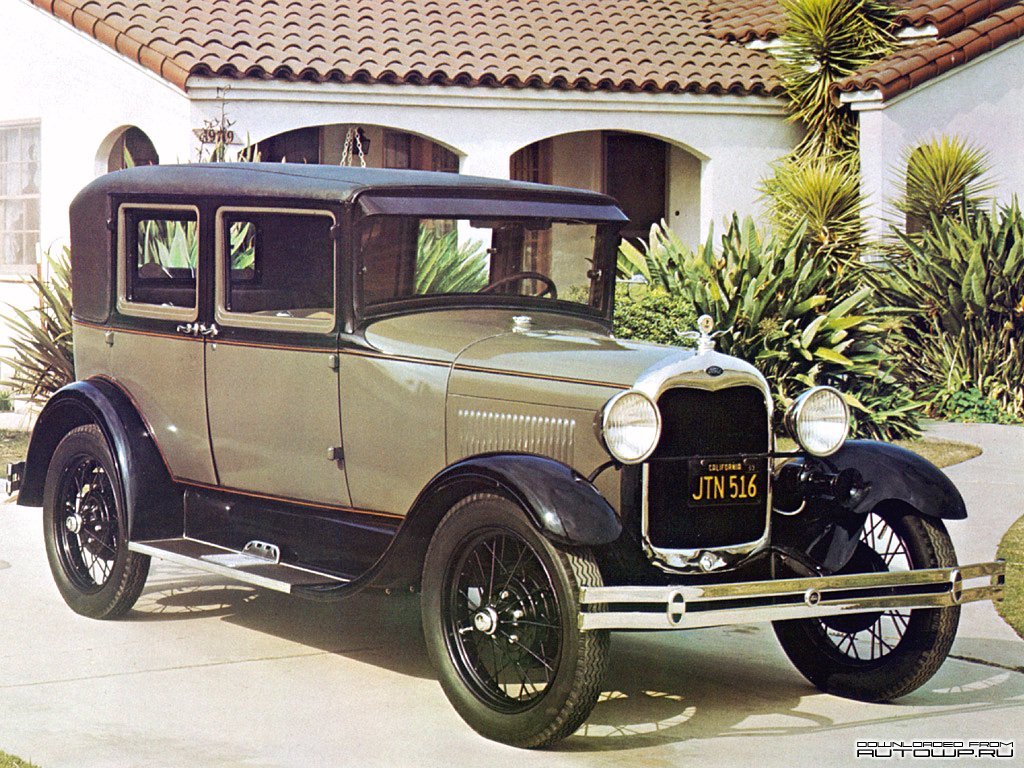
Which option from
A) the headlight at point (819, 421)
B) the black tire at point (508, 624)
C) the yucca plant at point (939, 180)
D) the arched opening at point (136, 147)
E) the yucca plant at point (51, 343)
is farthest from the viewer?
the arched opening at point (136, 147)

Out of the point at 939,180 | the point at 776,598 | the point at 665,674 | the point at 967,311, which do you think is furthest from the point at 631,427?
the point at 939,180

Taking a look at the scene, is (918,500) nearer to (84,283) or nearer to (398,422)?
(398,422)

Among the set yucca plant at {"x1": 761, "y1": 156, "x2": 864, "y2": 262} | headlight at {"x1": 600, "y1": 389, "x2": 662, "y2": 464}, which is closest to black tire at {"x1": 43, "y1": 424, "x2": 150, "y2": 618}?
headlight at {"x1": 600, "y1": 389, "x2": 662, "y2": 464}

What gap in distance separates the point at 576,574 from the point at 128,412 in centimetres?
270

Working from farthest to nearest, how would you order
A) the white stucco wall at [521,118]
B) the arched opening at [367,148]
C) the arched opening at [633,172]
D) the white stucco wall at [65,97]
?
1. the arched opening at [633,172]
2. the arched opening at [367,148]
3. the white stucco wall at [65,97]
4. the white stucco wall at [521,118]

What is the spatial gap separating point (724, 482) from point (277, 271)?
2.30 metres

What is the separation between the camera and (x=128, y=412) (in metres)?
7.26

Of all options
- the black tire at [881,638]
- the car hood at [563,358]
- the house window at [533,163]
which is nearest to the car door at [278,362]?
the car hood at [563,358]

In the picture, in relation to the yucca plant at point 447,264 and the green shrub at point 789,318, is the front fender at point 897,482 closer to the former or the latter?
the yucca plant at point 447,264

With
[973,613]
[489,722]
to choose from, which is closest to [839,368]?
[973,613]

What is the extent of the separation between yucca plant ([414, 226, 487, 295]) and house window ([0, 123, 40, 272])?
12006 millimetres

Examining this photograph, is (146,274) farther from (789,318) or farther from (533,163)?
(533,163)

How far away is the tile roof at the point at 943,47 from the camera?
1636 centimetres

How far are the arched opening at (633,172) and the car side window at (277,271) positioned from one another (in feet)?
41.2
